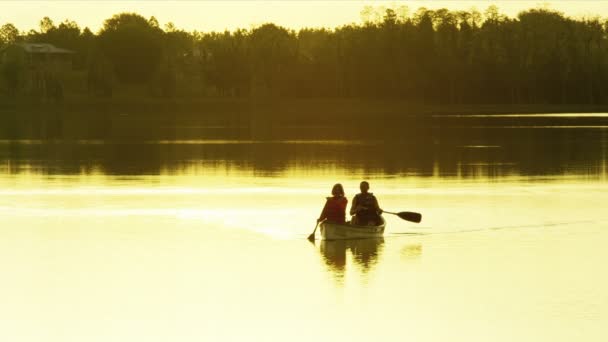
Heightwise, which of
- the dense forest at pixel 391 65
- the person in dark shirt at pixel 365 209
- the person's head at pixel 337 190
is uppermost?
the dense forest at pixel 391 65

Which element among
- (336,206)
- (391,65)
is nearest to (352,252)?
(336,206)

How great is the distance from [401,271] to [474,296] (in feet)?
10.5

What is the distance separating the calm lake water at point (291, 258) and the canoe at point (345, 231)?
271 mm

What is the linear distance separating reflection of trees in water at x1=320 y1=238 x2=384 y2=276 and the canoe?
127 mm

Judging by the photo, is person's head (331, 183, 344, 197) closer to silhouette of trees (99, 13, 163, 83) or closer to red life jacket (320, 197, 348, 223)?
red life jacket (320, 197, 348, 223)

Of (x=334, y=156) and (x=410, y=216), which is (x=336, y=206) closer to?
(x=410, y=216)

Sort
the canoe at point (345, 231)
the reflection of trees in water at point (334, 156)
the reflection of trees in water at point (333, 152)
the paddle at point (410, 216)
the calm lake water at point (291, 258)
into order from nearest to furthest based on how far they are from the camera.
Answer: the calm lake water at point (291, 258)
the canoe at point (345, 231)
the paddle at point (410, 216)
the reflection of trees in water at point (334, 156)
the reflection of trees in water at point (333, 152)

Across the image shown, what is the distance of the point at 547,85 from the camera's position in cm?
16762

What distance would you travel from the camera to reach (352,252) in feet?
88.8

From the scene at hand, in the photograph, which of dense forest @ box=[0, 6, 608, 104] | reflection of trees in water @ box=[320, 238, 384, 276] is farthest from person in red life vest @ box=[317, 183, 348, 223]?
dense forest @ box=[0, 6, 608, 104]

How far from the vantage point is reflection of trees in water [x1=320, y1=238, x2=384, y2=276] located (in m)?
25.1

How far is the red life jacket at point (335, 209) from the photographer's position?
28.3 metres

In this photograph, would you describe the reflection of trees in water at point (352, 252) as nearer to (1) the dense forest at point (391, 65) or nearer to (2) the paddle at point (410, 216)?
(2) the paddle at point (410, 216)

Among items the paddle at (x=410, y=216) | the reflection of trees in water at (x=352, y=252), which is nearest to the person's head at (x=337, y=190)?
the reflection of trees in water at (x=352, y=252)
